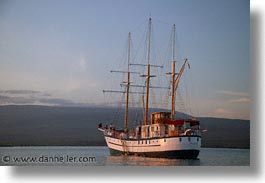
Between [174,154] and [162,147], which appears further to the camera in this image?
[162,147]

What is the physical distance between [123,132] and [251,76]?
1.50 m

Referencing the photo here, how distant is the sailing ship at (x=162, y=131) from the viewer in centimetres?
546

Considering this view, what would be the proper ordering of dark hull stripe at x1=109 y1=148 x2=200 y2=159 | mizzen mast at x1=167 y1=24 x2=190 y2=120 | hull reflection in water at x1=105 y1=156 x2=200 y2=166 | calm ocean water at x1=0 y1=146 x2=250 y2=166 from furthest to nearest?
mizzen mast at x1=167 y1=24 x2=190 y2=120
dark hull stripe at x1=109 y1=148 x2=200 y2=159
hull reflection in water at x1=105 y1=156 x2=200 y2=166
calm ocean water at x1=0 y1=146 x2=250 y2=166

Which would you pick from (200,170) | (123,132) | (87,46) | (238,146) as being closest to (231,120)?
(238,146)

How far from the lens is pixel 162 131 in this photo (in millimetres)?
5566

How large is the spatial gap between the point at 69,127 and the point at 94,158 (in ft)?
1.44

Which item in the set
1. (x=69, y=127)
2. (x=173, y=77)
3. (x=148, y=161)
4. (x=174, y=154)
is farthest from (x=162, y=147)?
(x=69, y=127)

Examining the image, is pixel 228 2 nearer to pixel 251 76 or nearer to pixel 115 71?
pixel 251 76

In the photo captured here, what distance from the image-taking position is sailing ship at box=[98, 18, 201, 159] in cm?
546

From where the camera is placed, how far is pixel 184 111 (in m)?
5.50

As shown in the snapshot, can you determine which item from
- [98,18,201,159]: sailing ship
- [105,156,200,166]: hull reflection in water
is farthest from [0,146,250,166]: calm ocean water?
[98,18,201,159]: sailing ship

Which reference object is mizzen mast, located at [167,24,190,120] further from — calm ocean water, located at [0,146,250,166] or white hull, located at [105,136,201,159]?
calm ocean water, located at [0,146,250,166]

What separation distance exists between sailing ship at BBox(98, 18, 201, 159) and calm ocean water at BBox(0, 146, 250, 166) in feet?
0.40

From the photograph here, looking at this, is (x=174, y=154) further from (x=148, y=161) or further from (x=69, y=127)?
(x=69, y=127)
